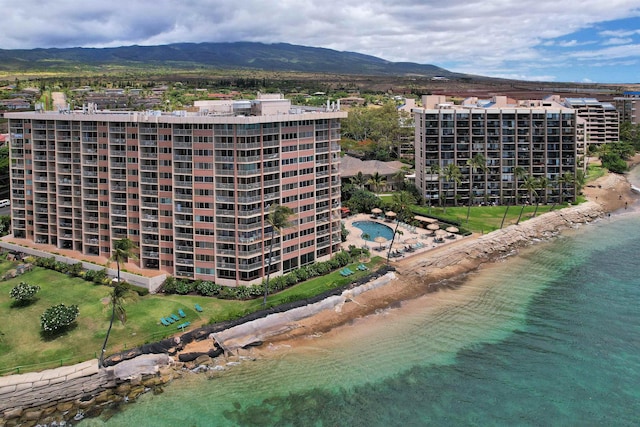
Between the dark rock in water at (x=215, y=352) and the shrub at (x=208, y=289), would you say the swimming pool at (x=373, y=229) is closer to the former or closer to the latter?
the shrub at (x=208, y=289)

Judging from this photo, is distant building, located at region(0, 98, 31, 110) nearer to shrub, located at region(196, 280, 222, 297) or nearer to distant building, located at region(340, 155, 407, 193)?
distant building, located at region(340, 155, 407, 193)

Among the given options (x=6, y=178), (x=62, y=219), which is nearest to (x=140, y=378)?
(x=62, y=219)

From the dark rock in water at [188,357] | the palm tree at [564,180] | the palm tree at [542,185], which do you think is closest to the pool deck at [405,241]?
the palm tree at [542,185]

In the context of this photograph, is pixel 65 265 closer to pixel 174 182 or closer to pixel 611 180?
pixel 174 182

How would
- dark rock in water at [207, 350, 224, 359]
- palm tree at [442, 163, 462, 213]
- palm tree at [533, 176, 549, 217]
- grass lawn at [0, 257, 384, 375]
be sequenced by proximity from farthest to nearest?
1. palm tree at [533, 176, 549, 217]
2. palm tree at [442, 163, 462, 213]
3. dark rock in water at [207, 350, 224, 359]
4. grass lawn at [0, 257, 384, 375]

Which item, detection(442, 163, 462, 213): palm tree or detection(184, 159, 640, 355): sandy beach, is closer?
detection(184, 159, 640, 355): sandy beach

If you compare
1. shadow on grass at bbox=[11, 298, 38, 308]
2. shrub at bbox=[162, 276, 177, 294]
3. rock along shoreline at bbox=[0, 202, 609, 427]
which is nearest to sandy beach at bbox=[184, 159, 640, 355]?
rock along shoreline at bbox=[0, 202, 609, 427]
